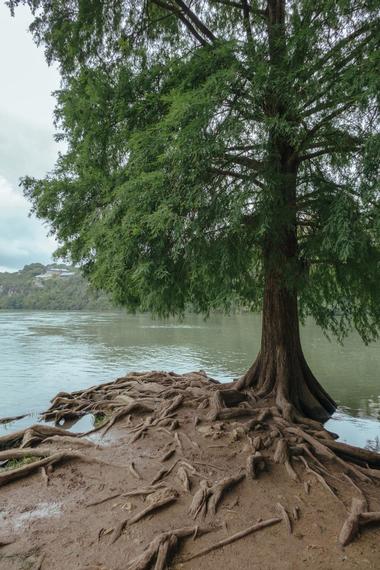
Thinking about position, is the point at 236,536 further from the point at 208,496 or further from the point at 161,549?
the point at 161,549

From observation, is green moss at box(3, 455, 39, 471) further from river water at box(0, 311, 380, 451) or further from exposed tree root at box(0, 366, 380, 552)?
river water at box(0, 311, 380, 451)

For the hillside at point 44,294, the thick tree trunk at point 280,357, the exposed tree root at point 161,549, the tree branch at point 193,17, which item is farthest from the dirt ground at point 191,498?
the hillside at point 44,294

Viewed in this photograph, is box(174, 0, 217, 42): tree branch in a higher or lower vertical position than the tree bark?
higher

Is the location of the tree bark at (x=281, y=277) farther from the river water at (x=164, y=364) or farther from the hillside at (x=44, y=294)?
the hillside at (x=44, y=294)

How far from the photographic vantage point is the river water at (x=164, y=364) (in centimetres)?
974

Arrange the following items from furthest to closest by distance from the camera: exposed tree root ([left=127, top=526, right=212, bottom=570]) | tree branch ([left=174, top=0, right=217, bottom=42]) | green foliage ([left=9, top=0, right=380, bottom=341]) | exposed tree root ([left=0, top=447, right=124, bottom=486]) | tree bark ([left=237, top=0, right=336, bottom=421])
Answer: tree branch ([left=174, top=0, right=217, bottom=42])
tree bark ([left=237, top=0, right=336, bottom=421])
exposed tree root ([left=0, top=447, right=124, bottom=486])
green foliage ([left=9, top=0, right=380, bottom=341])
exposed tree root ([left=127, top=526, right=212, bottom=570])

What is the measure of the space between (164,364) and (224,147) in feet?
39.1

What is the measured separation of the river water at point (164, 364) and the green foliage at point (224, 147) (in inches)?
128

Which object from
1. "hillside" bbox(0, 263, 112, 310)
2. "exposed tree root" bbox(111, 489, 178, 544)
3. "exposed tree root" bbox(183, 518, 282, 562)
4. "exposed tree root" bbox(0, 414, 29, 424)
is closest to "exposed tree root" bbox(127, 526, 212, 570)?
"exposed tree root" bbox(183, 518, 282, 562)

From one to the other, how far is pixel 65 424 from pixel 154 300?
152 inches

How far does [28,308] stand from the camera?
8181 cm

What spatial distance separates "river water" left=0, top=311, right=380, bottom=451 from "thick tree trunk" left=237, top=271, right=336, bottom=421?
1.33 metres

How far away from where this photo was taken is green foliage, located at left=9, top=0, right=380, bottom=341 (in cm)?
483

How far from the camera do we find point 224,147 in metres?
5.05
